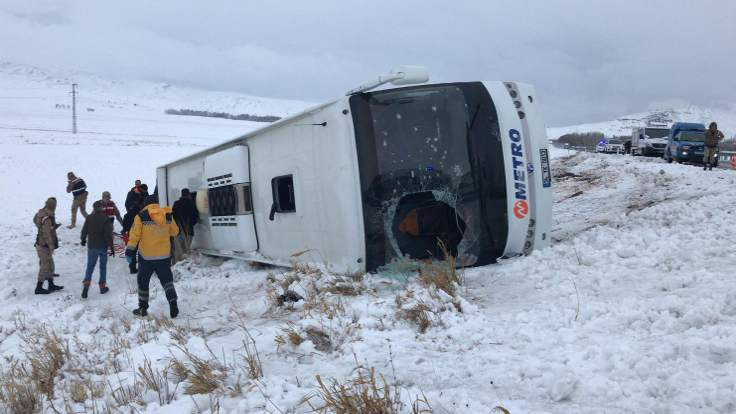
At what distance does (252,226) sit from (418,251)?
289cm

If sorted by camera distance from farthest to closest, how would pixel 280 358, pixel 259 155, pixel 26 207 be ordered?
pixel 26 207 < pixel 259 155 < pixel 280 358

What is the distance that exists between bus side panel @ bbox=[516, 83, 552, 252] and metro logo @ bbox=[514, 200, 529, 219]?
0.11m

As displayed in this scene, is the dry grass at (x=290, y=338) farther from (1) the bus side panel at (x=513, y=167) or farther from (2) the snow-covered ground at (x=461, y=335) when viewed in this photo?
(1) the bus side panel at (x=513, y=167)

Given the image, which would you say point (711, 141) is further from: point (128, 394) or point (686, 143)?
point (128, 394)

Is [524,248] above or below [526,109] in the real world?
below

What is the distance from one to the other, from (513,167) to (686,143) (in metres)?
16.6

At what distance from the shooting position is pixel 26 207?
1555 cm

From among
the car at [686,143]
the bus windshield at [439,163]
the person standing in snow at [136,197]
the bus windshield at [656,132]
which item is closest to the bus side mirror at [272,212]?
the bus windshield at [439,163]

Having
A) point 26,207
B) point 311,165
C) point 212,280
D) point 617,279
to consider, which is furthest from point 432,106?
point 26,207

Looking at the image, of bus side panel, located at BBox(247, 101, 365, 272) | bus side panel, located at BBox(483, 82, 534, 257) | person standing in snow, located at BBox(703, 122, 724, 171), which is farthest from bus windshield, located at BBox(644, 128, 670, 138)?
bus side panel, located at BBox(247, 101, 365, 272)

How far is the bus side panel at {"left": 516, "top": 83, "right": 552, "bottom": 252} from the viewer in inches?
222

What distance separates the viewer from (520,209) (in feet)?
18.1

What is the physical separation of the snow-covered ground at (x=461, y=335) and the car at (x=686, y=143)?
42.8 feet

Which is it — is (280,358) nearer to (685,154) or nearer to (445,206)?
(445,206)
